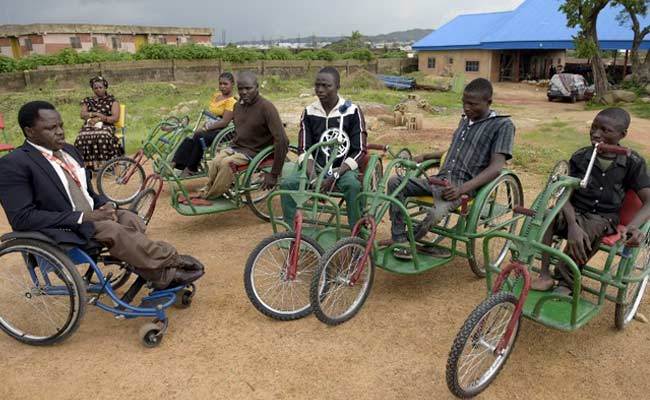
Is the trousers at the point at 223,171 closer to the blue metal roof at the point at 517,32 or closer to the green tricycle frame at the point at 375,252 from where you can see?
the green tricycle frame at the point at 375,252

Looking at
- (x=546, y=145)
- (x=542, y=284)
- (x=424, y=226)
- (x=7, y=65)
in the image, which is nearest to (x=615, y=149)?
(x=542, y=284)

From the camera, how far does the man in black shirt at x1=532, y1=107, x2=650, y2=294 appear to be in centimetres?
312

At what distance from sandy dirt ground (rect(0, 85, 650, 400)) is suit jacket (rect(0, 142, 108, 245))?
80 cm

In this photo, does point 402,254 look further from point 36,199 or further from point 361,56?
point 361,56

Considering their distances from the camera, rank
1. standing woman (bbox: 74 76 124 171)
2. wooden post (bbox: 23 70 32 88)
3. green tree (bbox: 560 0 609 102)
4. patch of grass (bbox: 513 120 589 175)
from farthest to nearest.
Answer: wooden post (bbox: 23 70 32 88)
green tree (bbox: 560 0 609 102)
patch of grass (bbox: 513 120 589 175)
standing woman (bbox: 74 76 124 171)

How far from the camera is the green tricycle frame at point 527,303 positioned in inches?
101

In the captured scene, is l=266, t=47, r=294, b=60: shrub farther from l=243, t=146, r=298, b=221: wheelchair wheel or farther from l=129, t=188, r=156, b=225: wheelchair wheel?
l=129, t=188, r=156, b=225: wheelchair wheel

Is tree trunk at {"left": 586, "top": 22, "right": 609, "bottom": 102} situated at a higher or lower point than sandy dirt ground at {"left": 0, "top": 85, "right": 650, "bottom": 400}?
higher

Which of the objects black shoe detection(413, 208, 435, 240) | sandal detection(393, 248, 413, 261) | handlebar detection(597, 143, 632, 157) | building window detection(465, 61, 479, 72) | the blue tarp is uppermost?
building window detection(465, 61, 479, 72)

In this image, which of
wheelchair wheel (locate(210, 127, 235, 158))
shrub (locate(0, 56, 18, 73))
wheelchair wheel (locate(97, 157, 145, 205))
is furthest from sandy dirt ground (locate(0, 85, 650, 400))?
shrub (locate(0, 56, 18, 73))

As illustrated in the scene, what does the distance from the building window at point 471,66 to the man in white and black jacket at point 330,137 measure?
2624 cm

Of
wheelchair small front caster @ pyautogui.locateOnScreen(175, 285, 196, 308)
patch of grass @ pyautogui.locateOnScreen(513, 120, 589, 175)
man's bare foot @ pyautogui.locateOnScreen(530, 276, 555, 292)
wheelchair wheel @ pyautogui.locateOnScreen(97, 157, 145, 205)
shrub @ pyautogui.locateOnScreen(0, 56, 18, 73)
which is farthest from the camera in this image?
shrub @ pyautogui.locateOnScreen(0, 56, 18, 73)

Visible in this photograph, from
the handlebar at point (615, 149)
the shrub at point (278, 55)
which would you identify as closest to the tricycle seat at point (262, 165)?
the handlebar at point (615, 149)

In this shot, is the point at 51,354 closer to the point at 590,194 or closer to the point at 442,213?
the point at 442,213
